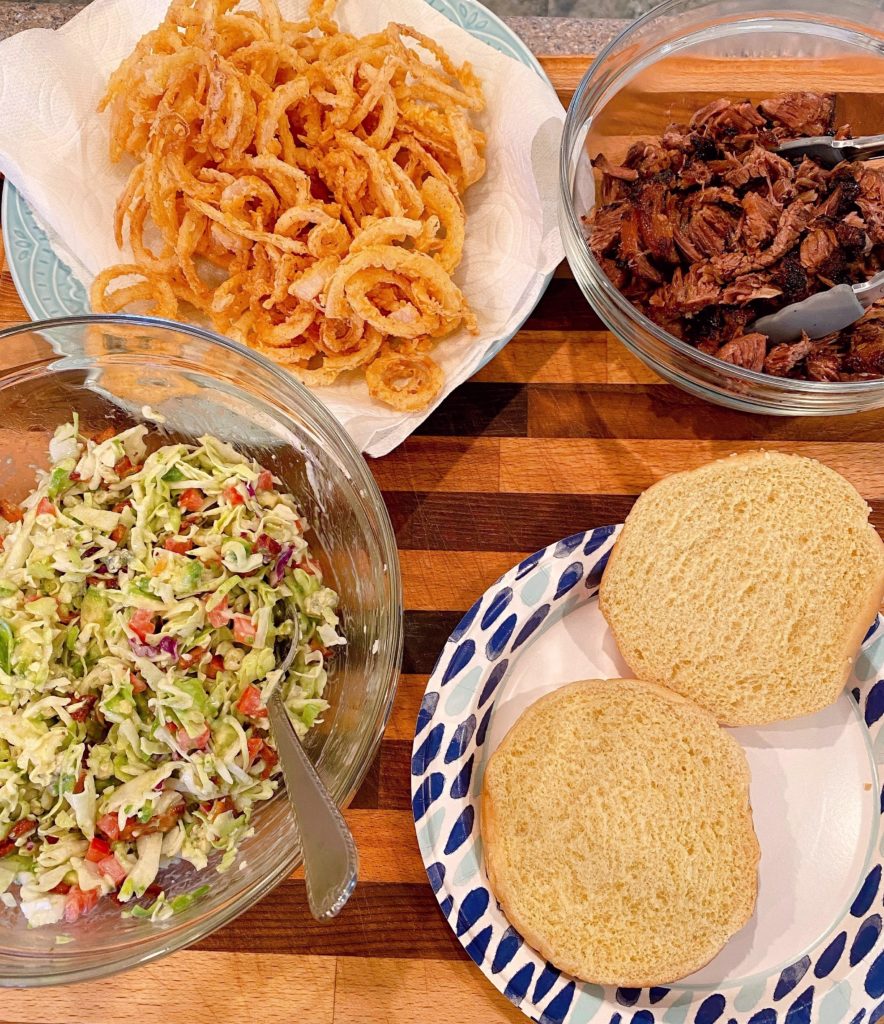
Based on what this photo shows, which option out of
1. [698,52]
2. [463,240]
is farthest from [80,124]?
[698,52]

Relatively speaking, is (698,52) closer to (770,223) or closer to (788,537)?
(770,223)

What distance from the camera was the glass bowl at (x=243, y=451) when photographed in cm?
148

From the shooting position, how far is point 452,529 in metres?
1.94

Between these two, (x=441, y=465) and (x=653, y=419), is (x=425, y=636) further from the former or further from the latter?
(x=653, y=419)

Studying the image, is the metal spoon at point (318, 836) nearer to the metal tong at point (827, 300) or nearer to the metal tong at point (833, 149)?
the metal tong at point (827, 300)

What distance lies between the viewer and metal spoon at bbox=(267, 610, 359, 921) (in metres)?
1.37

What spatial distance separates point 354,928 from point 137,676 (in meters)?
0.68

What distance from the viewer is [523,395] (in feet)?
6.60

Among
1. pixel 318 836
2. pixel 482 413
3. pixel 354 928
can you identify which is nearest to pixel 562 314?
pixel 482 413

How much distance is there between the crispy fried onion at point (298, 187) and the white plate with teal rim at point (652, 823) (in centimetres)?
51

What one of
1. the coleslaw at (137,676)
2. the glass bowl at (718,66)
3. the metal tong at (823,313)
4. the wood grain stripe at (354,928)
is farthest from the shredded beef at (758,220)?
the wood grain stripe at (354,928)

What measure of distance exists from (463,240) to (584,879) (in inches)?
51.1

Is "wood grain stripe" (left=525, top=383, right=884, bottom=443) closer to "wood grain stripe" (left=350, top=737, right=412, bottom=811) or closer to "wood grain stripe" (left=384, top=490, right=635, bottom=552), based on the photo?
"wood grain stripe" (left=384, top=490, right=635, bottom=552)

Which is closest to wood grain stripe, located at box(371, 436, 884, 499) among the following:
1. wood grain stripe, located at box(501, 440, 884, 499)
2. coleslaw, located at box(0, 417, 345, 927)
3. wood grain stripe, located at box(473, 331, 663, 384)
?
wood grain stripe, located at box(501, 440, 884, 499)
